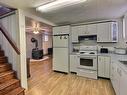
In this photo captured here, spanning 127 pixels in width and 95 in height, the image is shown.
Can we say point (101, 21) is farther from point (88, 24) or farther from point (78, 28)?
point (78, 28)

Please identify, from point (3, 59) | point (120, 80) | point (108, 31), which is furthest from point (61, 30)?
point (120, 80)

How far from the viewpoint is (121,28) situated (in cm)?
398

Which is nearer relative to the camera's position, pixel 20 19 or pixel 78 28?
pixel 20 19

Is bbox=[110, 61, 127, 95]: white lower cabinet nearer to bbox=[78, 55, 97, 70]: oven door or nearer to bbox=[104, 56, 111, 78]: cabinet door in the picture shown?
bbox=[104, 56, 111, 78]: cabinet door

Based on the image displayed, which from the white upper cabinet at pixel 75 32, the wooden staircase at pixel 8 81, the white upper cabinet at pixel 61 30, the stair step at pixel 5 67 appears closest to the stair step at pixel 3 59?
the wooden staircase at pixel 8 81

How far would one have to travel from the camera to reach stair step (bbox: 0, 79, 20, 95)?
229 cm

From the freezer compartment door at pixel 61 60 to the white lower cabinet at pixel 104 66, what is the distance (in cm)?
136

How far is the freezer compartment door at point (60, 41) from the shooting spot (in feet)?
14.1

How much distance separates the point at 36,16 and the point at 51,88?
2.50 m

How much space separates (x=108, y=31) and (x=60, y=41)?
200cm

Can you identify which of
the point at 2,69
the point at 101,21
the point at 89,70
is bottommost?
the point at 89,70

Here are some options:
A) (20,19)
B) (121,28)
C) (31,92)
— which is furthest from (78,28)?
(31,92)

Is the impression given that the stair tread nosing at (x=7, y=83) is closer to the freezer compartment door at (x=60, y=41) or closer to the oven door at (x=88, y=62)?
the freezer compartment door at (x=60, y=41)

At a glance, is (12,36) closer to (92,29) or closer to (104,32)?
(92,29)
